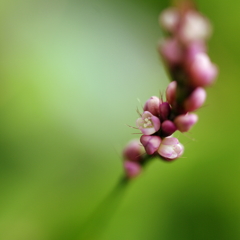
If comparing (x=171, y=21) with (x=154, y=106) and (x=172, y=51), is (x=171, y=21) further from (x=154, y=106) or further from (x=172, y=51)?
(x=154, y=106)

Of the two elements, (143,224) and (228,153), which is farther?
(228,153)

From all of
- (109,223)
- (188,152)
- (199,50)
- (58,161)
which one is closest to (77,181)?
(58,161)

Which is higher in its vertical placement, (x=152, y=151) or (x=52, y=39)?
(x=52, y=39)

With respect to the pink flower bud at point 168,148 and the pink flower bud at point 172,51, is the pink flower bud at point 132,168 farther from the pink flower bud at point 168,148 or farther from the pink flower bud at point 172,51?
the pink flower bud at point 172,51

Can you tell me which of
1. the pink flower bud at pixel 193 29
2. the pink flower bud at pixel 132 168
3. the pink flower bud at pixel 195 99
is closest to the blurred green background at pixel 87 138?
the pink flower bud at pixel 132 168

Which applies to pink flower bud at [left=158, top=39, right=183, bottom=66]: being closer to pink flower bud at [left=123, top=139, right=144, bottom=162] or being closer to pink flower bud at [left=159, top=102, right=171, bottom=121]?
pink flower bud at [left=159, top=102, right=171, bottom=121]

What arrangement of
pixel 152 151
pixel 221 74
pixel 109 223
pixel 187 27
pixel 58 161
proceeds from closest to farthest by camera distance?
pixel 187 27 < pixel 152 151 < pixel 109 223 < pixel 58 161 < pixel 221 74

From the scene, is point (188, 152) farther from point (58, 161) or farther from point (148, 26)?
point (148, 26)
